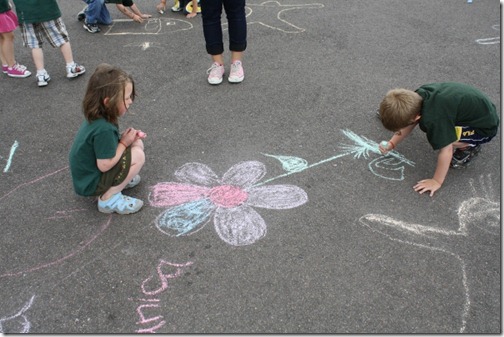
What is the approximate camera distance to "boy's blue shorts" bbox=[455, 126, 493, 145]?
8.34 ft

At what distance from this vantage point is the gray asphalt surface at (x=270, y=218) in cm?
189

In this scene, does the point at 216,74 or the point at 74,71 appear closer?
the point at 216,74

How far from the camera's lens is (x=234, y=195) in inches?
98.8

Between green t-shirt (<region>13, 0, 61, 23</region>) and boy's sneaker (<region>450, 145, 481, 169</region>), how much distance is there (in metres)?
3.56

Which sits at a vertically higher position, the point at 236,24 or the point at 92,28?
the point at 236,24

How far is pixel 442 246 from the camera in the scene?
2.18m

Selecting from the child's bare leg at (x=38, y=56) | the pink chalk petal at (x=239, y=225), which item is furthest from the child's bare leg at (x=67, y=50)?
the pink chalk petal at (x=239, y=225)

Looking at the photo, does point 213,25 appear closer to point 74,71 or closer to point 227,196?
point 74,71

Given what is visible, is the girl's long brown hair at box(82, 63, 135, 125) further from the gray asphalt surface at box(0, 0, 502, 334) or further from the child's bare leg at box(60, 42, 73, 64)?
the child's bare leg at box(60, 42, 73, 64)

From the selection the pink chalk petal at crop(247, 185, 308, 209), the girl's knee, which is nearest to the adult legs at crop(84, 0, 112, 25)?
the girl's knee

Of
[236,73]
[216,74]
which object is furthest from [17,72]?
[236,73]

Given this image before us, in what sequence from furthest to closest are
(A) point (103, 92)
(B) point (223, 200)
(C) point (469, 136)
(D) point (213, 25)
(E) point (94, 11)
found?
(E) point (94, 11)
(D) point (213, 25)
(C) point (469, 136)
(B) point (223, 200)
(A) point (103, 92)

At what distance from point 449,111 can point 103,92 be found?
1.95 m

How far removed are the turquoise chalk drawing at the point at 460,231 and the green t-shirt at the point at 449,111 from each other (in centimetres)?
45
